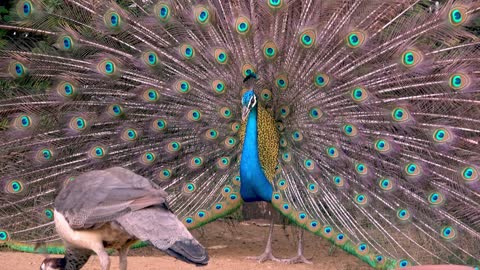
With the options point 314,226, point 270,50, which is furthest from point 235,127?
point 314,226

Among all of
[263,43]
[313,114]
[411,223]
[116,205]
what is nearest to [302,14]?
[263,43]

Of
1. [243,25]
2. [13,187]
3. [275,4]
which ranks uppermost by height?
[275,4]

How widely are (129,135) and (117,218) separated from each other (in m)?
2.05

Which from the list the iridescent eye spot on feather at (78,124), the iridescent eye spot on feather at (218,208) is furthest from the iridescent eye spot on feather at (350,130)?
the iridescent eye spot on feather at (78,124)

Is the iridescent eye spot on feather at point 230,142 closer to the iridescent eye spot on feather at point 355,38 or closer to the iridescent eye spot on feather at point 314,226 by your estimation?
the iridescent eye spot on feather at point 314,226

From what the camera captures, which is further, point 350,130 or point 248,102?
point 350,130

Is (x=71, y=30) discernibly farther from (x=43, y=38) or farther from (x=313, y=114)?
(x=313, y=114)

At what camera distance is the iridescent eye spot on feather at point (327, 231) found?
512 centimetres

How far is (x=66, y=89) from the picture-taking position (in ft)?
17.2

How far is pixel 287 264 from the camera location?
536 centimetres

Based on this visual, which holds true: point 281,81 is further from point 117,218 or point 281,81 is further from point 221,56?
point 117,218

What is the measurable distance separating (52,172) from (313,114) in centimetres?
168

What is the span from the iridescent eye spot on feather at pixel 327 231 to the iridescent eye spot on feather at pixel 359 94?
797 millimetres

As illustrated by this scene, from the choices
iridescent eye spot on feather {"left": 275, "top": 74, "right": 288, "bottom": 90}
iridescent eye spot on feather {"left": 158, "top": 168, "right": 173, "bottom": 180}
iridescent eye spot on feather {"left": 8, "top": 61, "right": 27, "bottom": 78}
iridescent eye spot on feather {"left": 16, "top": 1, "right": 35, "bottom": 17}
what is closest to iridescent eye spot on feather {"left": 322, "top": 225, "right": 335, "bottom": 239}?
iridescent eye spot on feather {"left": 275, "top": 74, "right": 288, "bottom": 90}
